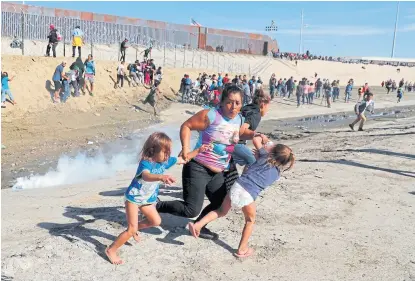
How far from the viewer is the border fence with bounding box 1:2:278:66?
27609 mm

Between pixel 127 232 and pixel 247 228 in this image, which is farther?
pixel 247 228

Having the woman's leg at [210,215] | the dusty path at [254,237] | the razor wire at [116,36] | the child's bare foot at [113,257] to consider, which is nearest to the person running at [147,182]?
the child's bare foot at [113,257]

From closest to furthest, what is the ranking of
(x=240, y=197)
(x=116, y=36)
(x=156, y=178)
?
(x=156, y=178) → (x=240, y=197) → (x=116, y=36)

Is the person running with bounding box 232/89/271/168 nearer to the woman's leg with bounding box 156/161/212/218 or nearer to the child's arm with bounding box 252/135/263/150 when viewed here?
the child's arm with bounding box 252/135/263/150

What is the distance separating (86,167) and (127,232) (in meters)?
7.38

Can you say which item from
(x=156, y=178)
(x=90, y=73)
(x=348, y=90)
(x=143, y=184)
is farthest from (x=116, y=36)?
(x=156, y=178)

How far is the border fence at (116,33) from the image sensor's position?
27.6 m

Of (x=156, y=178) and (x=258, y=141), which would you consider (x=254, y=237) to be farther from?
(x=156, y=178)

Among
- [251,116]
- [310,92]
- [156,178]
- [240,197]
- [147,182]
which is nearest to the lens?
[156,178]

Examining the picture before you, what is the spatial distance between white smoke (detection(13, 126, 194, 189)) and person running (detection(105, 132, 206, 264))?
5.55m

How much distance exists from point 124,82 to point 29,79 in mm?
6001

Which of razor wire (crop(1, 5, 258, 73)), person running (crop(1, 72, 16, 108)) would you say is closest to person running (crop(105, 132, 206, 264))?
person running (crop(1, 72, 16, 108))

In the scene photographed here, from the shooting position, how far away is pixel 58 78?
17.6 meters

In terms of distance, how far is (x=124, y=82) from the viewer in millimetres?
23500
